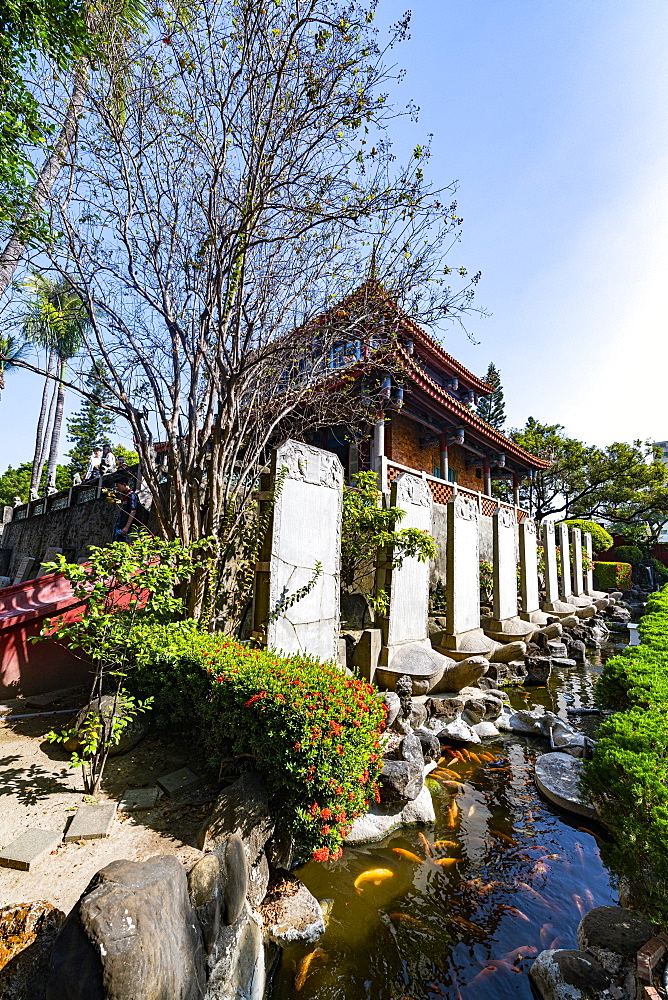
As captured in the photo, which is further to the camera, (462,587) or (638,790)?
(462,587)

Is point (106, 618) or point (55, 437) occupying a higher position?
point (55, 437)

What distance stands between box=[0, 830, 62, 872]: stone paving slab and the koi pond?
4.98ft

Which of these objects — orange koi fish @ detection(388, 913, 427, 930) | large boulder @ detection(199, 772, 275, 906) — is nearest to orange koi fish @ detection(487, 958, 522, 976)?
orange koi fish @ detection(388, 913, 427, 930)

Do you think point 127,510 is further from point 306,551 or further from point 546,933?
point 546,933

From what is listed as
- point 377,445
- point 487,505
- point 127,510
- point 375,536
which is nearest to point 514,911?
point 375,536

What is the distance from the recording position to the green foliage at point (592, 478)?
21.2 metres

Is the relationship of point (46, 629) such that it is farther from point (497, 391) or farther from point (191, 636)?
point (497, 391)

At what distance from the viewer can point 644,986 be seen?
1.94m

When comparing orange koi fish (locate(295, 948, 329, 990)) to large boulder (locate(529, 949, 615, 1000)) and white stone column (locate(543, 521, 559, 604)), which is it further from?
white stone column (locate(543, 521, 559, 604))

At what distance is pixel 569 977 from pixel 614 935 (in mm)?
415

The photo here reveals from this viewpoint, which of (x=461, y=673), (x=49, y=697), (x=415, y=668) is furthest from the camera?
(x=461, y=673)

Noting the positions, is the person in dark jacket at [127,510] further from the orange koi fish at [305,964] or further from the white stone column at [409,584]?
the orange koi fish at [305,964]

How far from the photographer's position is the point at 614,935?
2.46m

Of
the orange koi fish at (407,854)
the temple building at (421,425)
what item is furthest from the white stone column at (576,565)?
the orange koi fish at (407,854)
